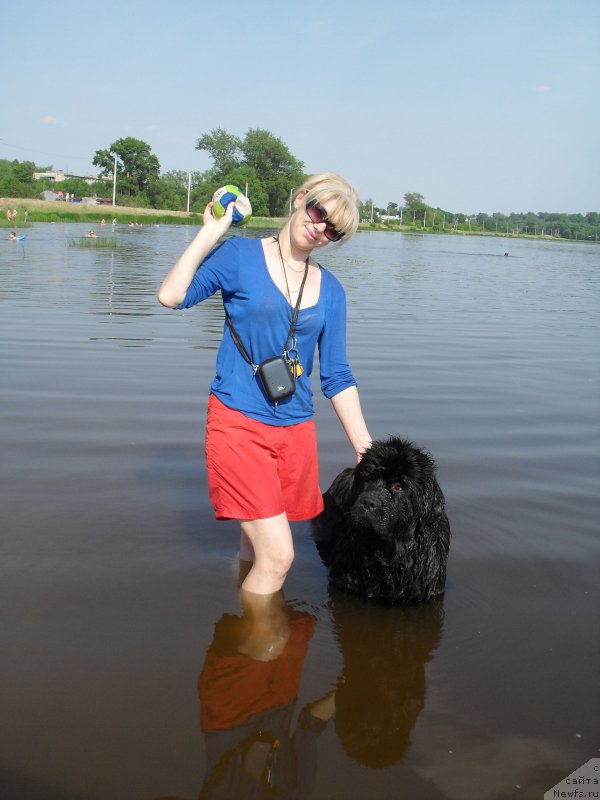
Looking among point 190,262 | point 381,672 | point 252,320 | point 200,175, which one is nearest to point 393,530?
point 381,672

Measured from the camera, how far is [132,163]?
12069 cm

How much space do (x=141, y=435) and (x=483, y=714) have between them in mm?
4304

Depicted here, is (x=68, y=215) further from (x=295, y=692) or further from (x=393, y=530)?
(x=295, y=692)

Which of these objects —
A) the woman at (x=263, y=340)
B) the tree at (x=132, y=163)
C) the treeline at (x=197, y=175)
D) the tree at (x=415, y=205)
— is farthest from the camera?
the tree at (x=415, y=205)

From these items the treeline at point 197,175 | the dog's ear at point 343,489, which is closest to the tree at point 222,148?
the treeline at point 197,175

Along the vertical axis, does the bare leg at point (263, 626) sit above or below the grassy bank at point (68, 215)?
below

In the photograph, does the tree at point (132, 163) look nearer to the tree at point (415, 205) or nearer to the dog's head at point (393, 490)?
the tree at point (415, 205)

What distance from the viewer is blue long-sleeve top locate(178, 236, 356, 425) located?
3.61 metres

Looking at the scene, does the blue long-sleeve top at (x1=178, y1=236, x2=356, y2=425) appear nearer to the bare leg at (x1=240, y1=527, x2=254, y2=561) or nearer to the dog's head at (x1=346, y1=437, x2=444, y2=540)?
the dog's head at (x1=346, y1=437, x2=444, y2=540)

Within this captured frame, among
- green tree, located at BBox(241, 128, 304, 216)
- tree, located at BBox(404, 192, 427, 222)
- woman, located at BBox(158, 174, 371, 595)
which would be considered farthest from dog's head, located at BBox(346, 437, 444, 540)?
tree, located at BBox(404, 192, 427, 222)

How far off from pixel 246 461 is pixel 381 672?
114 cm

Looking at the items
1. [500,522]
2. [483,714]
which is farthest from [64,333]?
[483,714]

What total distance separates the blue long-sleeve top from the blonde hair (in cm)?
31

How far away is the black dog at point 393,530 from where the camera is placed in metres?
3.95
